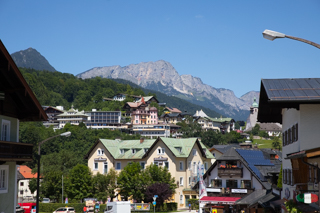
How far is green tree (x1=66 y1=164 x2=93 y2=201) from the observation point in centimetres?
7106

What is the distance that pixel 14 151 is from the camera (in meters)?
20.5

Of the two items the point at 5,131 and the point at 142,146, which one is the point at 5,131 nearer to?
the point at 5,131

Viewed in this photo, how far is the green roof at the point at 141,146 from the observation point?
79562 mm

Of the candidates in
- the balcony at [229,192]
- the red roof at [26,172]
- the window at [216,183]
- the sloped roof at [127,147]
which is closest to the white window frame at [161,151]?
the sloped roof at [127,147]

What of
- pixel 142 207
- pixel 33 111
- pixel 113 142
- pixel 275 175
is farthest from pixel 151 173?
pixel 33 111

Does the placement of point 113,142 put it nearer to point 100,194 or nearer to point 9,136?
point 100,194

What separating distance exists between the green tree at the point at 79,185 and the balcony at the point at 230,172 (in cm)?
2260

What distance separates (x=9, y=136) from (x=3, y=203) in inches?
120

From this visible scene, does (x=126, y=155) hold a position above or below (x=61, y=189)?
above

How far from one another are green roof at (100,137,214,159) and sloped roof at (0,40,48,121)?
56.4 m

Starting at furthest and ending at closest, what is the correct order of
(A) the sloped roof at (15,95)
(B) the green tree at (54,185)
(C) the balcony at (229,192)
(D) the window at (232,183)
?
(B) the green tree at (54,185), (D) the window at (232,183), (C) the balcony at (229,192), (A) the sloped roof at (15,95)

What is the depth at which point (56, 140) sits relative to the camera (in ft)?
591

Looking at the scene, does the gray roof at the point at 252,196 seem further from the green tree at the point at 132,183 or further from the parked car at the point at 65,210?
the parked car at the point at 65,210

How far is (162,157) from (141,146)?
5.60 meters
